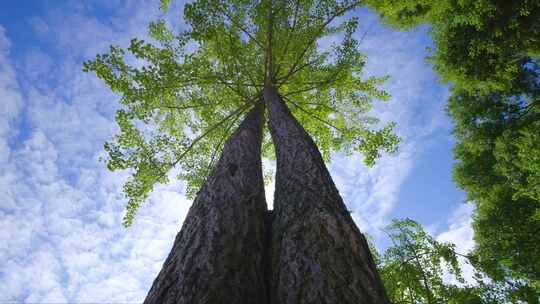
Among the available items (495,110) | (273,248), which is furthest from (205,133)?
(495,110)

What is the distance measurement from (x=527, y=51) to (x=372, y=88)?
Result: 4.74m

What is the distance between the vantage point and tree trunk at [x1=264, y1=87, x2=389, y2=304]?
1655 millimetres

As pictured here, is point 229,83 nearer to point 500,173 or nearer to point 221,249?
point 221,249

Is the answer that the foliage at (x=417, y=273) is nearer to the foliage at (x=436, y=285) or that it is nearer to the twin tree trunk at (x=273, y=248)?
the foliage at (x=436, y=285)

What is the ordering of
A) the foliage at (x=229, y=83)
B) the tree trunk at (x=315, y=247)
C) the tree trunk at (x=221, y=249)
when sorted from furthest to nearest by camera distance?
the foliage at (x=229, y=83)
the tree trunk at (x=221, y=249)
the tree trunk at (x=315, y=247)

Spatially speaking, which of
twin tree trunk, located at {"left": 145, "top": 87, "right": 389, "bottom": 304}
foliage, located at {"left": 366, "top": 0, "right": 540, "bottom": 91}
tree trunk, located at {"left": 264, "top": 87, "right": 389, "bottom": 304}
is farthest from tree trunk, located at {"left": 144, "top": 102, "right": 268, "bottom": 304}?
foliage, located at {"left": 366, "top": 0, "right": 540, "bottom": 91}

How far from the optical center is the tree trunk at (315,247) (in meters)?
1.66

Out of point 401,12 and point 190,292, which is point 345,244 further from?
point 401,12

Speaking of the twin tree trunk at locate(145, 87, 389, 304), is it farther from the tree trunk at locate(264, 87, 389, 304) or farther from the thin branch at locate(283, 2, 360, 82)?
the thin branch at locate(283, 2, 360, 82)

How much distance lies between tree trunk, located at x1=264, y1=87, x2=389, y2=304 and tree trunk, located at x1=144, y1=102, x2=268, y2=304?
17cm

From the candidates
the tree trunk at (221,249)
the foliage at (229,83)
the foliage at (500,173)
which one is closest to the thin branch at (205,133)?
the foliage at (229,83)

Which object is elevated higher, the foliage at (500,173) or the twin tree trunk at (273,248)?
the foliage at (500,173)

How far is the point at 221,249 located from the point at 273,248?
437 mm

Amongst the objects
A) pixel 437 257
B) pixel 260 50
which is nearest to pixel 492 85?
pixel 437 257
